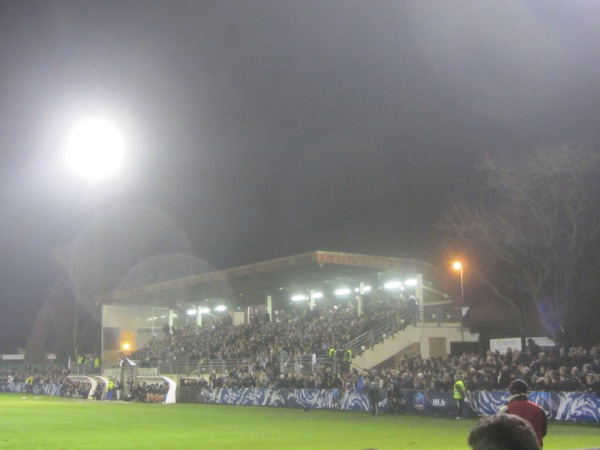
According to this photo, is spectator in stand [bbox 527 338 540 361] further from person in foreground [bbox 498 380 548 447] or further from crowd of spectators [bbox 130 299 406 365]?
person in foreground [bbox 498 380 548 447]

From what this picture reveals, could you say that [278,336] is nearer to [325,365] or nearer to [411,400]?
[325,365]

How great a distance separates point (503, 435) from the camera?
3.12 m

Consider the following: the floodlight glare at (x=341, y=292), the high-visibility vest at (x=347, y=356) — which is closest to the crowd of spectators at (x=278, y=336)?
the floodlight glare at (x=341, y=292)

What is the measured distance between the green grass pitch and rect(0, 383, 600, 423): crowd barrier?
555mm

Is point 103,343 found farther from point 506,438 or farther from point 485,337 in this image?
point 506,438

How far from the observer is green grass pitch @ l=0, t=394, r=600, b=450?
1856 cm

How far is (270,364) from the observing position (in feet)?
135

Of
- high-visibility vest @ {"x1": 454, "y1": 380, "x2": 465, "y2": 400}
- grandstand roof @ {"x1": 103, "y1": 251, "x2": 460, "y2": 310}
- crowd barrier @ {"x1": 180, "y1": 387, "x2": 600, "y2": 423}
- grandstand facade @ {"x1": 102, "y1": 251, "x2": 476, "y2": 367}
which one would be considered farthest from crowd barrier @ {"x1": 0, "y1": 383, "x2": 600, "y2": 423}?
grandstand roof @ {"x1": 103, "y1": 251, "x2": 460, "y2": 310}

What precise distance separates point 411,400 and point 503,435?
90.0 feet

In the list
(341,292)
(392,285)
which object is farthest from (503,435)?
(341,292)

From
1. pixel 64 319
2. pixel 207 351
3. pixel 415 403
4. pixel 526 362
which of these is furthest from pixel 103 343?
pixel 526 362

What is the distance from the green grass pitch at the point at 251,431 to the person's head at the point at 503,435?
1363 centimetres

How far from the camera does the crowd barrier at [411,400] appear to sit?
905 inches

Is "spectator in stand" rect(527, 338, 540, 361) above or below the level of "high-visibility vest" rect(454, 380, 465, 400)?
above
